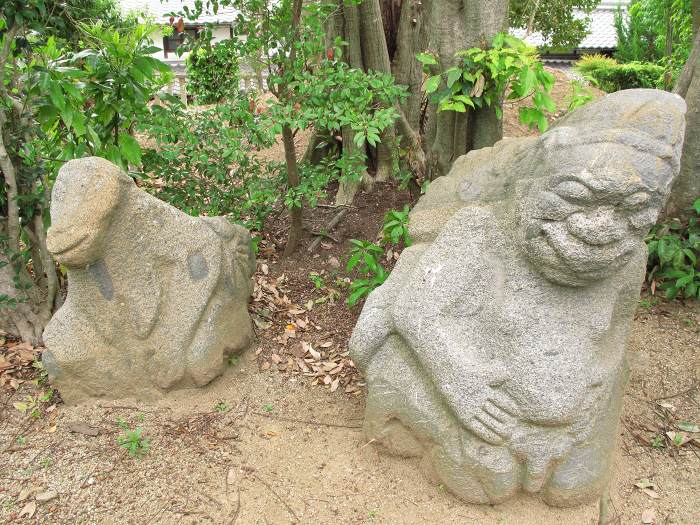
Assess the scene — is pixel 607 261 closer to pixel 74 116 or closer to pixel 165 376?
pixel 165 376

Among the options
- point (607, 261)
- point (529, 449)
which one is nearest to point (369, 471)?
point (529, 449)

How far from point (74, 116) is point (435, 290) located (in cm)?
237

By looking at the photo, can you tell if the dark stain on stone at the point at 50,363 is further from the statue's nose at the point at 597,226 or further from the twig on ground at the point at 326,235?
the statue's nose at the point at 597,226

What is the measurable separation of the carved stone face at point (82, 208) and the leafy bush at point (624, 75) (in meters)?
11.6

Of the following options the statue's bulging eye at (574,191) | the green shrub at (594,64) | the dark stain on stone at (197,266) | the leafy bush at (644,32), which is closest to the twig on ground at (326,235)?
the dark stain on stone at (197,266)

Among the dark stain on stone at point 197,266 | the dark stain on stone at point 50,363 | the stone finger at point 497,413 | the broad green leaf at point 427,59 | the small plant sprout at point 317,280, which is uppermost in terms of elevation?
the broad green leaf at point 427,59

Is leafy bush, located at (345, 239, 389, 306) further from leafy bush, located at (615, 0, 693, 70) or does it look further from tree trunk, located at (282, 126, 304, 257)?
leafy bush, located at (615, 0, 693, 70)

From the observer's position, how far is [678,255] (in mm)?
4039

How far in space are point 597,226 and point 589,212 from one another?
57mm

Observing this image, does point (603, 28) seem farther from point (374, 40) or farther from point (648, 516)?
point (648, 516)

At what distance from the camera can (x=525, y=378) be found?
2.48m

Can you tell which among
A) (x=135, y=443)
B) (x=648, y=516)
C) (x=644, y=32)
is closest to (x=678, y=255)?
(x=648, y=516)

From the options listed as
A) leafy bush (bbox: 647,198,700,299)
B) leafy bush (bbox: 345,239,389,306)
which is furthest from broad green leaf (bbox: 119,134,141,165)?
leafy bush (bbox: 647,198,700,299)

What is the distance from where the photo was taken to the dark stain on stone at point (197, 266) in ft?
11.2
